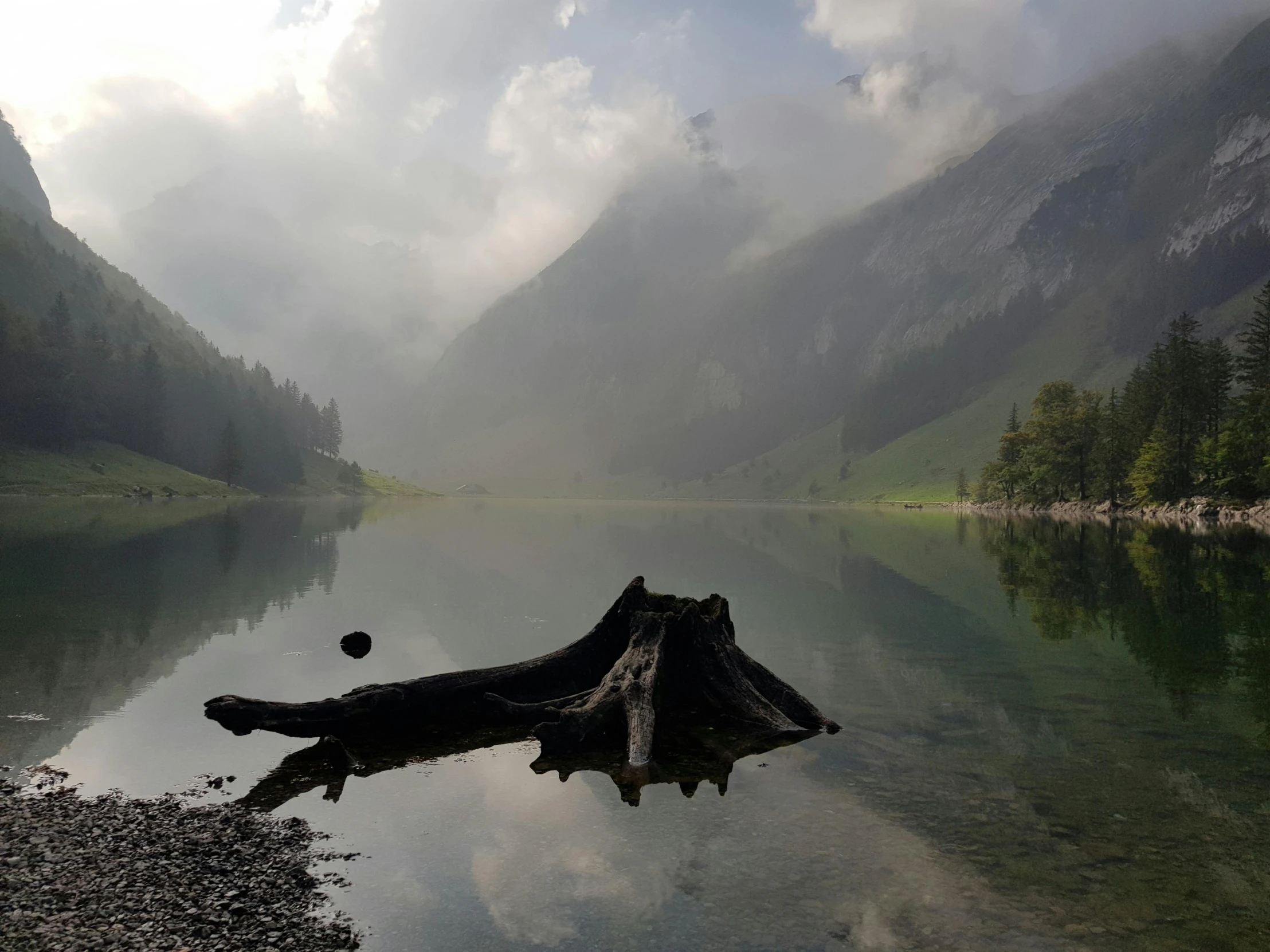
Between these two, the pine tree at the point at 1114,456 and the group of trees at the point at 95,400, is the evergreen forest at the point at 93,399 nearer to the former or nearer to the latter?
A: the group of trees at the point at 95,400

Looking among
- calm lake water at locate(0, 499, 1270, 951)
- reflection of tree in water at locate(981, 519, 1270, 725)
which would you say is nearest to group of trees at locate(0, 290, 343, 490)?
calm lake water at locate(0, 499, 1270, 951)

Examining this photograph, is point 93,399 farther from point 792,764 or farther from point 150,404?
point 792,764

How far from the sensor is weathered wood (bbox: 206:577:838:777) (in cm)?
1450

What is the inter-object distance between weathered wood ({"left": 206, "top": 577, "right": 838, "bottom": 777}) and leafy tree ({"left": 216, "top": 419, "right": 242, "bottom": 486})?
609 ft

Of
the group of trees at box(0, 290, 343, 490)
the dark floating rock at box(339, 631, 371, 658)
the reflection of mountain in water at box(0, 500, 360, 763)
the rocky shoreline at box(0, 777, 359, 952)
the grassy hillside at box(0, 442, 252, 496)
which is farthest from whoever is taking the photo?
the group of trees at box(0, 290, 343, 490)

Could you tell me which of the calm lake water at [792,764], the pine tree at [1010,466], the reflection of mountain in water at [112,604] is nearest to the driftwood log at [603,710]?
the calm lake water at [792,764]

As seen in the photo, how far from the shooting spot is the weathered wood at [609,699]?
1450 centimetres

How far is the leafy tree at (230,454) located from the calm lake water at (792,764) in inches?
6002

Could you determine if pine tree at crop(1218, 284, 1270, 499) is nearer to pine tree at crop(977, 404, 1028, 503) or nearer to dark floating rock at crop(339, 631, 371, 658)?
pine tree at crop(977, 404, 1028, 503)

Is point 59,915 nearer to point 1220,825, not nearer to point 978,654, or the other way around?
point 1220,825

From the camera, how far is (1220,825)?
10.9m

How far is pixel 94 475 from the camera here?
138500 mm

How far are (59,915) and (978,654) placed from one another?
78.9 ft

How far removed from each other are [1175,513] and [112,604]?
13100cm
